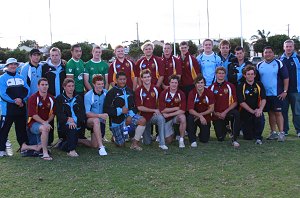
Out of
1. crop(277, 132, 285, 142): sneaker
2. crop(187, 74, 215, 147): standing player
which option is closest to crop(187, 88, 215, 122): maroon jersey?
crop(187, 74, 215, 147): standing player

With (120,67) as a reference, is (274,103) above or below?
below

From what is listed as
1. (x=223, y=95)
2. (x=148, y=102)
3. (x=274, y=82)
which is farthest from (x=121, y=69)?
(x=274, y=82)

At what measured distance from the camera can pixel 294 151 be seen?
672 centimetres

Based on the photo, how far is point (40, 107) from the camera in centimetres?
692

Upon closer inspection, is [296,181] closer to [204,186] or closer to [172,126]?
[204,186]

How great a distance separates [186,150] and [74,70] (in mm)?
2830

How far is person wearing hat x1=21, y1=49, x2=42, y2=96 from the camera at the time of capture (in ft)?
24.1

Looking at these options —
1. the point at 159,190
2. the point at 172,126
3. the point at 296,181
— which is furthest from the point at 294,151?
the point at 159,190

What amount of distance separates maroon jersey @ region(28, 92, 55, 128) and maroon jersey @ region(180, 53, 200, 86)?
2932 millimetres

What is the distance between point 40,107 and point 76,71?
1.24 meters

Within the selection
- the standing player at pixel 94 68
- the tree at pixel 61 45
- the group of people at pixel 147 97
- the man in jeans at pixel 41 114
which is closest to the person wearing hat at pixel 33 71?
the group of people at pixel 147 97

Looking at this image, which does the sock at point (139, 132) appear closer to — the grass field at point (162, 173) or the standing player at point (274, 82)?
the grass field at point (162, 173)

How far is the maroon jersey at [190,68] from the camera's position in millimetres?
8172

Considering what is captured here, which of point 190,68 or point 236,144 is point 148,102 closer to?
point 190,68
